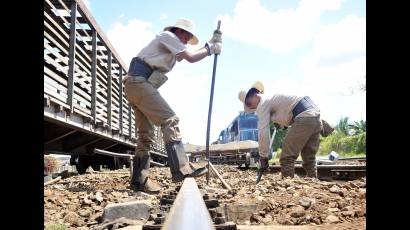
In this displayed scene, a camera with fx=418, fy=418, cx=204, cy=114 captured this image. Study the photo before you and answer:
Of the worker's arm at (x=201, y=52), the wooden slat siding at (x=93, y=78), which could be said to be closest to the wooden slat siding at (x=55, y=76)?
the wooden slat siding at (x=93, y=78)

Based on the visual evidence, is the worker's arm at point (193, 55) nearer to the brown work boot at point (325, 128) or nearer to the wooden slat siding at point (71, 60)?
the brown work boot at point (325, 128)

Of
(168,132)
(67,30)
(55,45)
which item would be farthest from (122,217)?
(67,30)

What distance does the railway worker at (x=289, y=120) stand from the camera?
611 cm

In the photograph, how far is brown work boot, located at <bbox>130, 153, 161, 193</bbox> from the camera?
528 centimetres

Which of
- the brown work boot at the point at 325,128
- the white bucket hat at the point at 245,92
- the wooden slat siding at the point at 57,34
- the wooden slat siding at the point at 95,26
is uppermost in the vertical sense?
the wooden slat siding at the point at 95,26

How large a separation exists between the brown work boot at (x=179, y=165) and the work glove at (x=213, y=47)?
1335 millimetres

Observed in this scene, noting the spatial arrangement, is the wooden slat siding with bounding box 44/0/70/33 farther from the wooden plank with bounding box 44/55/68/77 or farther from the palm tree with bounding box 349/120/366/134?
the palm tree with bounding box 349/120/366/134

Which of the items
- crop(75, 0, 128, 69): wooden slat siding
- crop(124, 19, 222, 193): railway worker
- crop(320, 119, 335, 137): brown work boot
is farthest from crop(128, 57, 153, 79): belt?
crop(75, 0, 128, 69): wooden slat siding

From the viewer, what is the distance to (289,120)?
21.2ft

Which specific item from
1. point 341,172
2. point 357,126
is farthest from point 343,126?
point 341,172

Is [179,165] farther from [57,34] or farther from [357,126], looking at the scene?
[357,126]

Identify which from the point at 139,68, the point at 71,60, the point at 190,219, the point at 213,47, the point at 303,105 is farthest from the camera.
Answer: the point at 71,60

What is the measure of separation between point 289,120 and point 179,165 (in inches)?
92.5
